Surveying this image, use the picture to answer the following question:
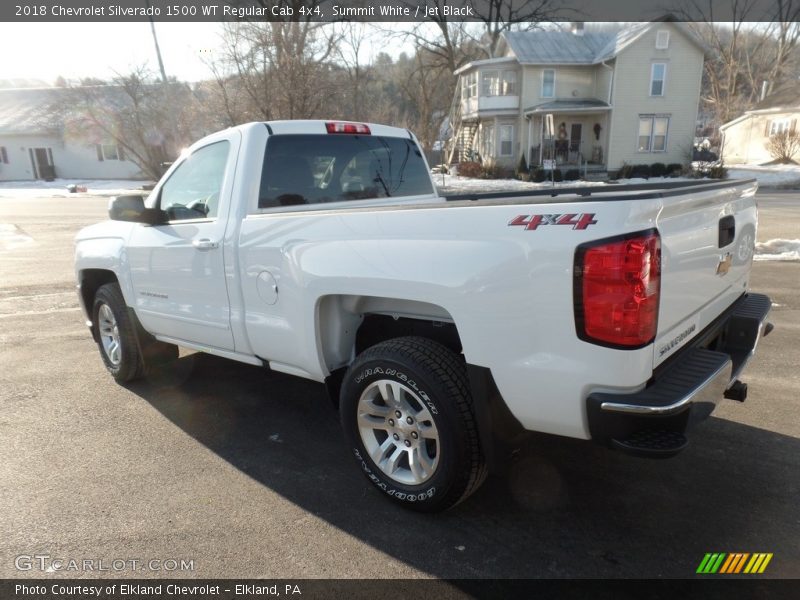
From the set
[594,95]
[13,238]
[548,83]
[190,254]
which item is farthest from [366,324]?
[594,95]

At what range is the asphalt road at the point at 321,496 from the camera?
8.42ft

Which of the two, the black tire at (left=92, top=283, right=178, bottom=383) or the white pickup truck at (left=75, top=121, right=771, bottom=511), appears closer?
the white pickup truck at (left=75, top=121, right=771, bottom=511)

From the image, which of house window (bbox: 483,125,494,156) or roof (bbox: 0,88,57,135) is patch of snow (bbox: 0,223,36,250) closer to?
house window (bbox: 483,125,494,156)

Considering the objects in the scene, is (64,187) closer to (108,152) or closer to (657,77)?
(108,152)

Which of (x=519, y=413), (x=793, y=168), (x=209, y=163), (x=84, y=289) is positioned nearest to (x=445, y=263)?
(x=519, y=413)

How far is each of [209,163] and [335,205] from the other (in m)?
1.00

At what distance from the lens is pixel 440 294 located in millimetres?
2490

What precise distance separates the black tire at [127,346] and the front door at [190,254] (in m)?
0.27

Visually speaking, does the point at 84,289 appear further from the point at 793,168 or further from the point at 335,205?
the point at 793,168

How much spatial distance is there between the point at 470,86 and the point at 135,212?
33.5 m

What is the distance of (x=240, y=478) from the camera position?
129 inches

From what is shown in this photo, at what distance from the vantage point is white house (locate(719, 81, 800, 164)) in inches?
1465

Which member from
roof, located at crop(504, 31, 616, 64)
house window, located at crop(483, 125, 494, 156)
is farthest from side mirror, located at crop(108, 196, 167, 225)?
house window, located at crop(483, 125, 494, 156)

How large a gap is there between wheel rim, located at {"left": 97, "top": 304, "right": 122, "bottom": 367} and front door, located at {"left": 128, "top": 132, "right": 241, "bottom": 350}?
0.53 m
